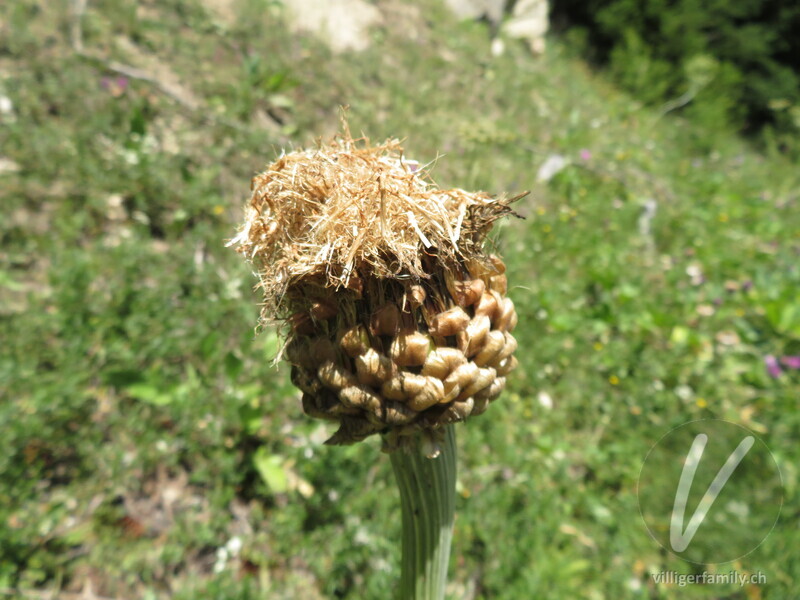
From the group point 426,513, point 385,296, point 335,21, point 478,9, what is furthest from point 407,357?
point 478,9

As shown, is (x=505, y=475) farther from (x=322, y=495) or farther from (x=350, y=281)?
(x=350, y=281)

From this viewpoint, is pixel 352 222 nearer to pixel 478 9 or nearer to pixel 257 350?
pixel 257 350

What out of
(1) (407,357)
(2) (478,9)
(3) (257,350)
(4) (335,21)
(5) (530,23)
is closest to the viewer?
(1) (407,357)

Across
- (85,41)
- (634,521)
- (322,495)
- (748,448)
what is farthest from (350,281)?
(85,41)

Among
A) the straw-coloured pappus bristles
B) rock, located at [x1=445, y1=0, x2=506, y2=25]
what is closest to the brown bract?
the straw-coloured pappus bristles

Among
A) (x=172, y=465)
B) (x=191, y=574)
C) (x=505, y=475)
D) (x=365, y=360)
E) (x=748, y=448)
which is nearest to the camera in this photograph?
(x=365, y=360)

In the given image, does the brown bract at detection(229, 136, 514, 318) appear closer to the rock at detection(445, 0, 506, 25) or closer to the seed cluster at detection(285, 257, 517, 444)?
the seed cluster at detection(285, 257, 517, 444)
